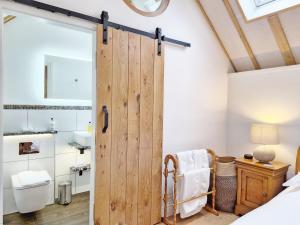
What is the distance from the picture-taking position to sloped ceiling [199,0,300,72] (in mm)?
2451

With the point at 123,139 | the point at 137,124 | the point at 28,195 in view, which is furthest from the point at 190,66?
the point at 28,195

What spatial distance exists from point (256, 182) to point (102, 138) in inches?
71.2

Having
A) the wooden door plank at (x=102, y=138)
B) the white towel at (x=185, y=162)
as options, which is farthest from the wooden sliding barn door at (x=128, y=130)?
the white towel at (x=185, y=162)

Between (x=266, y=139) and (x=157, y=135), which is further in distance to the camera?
(x=266, y=139)

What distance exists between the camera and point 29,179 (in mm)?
2494

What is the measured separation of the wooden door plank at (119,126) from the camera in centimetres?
210

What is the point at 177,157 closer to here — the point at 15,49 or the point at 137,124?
the point at 137,124

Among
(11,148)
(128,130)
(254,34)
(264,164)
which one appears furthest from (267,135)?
(11,148)

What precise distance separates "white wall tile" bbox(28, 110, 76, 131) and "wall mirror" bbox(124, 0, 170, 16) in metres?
1.71

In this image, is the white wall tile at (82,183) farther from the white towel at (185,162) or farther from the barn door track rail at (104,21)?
the barn door track rail at (104,21)

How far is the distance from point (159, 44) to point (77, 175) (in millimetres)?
2197

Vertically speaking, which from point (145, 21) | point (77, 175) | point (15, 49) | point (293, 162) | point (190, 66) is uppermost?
point (145, 21)

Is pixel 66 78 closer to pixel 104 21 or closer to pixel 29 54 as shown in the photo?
pixel 29 54

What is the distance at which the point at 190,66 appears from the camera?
2766mm
